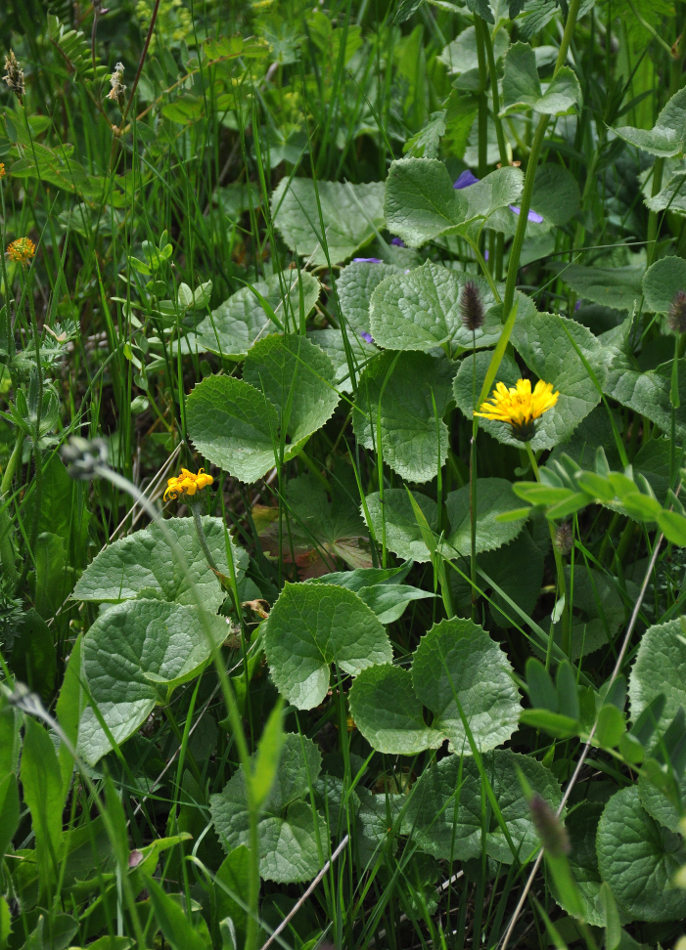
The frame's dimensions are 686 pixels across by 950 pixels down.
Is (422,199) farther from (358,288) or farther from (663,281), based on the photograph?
(663,281)

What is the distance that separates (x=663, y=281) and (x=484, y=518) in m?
0.47

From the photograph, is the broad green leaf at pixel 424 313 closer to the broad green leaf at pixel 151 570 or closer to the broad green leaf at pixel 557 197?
the broad green leaf at pixel 557 197

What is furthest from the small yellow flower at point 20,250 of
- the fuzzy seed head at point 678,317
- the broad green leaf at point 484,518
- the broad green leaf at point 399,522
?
the fuzzy seed head at point 678,317

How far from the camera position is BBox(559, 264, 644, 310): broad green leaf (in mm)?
1568

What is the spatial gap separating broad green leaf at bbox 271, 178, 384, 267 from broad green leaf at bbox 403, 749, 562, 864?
1085 mm

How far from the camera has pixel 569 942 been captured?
1124 millimetres

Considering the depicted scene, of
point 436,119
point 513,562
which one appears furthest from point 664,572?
point 436,119

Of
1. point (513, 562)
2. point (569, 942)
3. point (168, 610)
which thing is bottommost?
point (569, 942)

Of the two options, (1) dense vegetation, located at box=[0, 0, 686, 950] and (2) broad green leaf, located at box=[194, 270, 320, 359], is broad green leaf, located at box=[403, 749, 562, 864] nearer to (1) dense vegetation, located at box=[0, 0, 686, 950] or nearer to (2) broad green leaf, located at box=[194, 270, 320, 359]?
(1) dense vegetation, located at box=[0, 0, 686, 950]

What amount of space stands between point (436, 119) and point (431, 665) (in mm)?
1098

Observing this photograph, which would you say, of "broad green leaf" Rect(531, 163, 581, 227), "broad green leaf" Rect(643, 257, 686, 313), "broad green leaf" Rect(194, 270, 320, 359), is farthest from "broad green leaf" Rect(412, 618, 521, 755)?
"broad green leaf" Rect(531, 163, 581, 227)

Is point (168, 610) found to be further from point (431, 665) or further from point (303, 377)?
point (303, 377)

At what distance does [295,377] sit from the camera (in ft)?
5.11

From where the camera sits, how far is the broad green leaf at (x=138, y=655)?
3.84 ft
